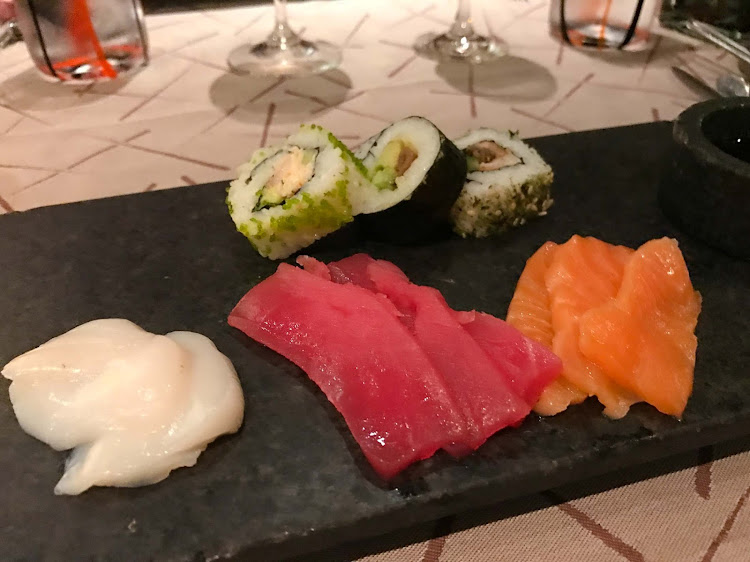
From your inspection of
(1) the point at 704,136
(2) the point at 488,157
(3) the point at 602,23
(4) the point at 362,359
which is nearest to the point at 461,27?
(3) the point at 602,23

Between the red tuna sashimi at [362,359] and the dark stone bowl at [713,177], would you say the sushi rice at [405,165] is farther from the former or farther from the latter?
the dark stone bowl at [713,177]

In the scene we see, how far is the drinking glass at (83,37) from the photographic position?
2227mm

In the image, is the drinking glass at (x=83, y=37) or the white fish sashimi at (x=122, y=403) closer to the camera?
the white fish sashimi at (x=122, y=403)

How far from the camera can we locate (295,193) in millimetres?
1444

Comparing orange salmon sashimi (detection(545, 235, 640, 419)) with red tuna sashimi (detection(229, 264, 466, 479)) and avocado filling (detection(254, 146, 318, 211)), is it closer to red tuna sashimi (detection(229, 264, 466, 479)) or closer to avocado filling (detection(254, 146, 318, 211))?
red tuna sashimi (detection(229, 264, 466, 479))

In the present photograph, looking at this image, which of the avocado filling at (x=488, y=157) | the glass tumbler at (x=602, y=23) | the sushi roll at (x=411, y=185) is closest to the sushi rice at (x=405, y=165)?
the sushi roll at (x=411, y=185)

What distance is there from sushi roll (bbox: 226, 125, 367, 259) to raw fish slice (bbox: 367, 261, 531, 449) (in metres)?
0.20

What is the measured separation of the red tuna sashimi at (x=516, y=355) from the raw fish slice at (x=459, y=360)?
0.02 metres

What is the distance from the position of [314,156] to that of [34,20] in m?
1.42

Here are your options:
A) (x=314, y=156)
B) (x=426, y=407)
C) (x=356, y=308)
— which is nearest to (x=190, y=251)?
(x=314, y=156)

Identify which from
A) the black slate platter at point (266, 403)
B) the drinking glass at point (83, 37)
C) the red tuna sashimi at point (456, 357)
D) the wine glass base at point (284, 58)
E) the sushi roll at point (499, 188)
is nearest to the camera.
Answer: the black slate platter at point (266, 403)

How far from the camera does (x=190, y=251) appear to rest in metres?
1.48

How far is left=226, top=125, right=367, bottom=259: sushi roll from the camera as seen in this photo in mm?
1379

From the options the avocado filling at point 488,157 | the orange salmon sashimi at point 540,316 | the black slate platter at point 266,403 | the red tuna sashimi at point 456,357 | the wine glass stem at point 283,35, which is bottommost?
the wine glass stem at point 283,35
